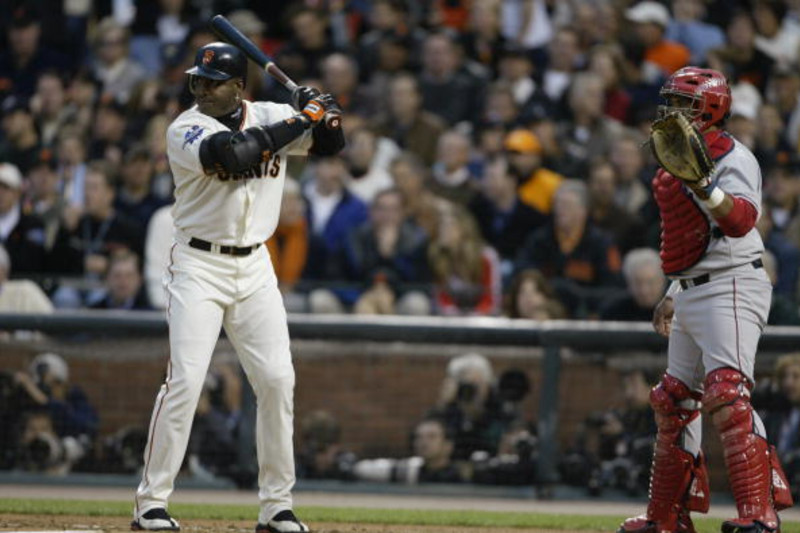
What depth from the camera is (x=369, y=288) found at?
10414mm

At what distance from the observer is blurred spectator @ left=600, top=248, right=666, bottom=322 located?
31.7 ft

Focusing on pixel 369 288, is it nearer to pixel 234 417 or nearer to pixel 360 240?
pixel 360 240

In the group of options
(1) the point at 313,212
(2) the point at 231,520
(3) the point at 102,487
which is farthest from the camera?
(1) the point at 313,212

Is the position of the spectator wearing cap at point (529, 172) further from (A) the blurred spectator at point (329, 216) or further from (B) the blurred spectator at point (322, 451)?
(B) the blurred spectator at point (322, 451)

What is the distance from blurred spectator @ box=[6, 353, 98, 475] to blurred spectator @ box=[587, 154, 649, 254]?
386 centimetres

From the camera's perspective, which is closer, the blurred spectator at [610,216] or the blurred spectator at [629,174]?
the blurred spectator at [610,216]

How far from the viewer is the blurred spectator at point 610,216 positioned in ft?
35.8

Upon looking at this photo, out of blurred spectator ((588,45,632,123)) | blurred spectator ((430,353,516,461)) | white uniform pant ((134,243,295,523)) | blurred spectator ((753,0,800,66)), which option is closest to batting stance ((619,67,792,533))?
white uniform pant ((134,243,295,523))

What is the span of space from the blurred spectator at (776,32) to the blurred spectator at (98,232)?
563cm

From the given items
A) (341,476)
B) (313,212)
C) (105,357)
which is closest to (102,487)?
(105,357)

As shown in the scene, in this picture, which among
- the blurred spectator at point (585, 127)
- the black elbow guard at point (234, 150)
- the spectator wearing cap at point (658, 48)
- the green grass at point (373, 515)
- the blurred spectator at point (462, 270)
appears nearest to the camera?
the black elbow guard at point (234, 150)

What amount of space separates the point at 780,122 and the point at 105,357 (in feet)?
19.3

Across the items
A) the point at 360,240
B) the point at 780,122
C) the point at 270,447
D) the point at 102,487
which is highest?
the point at 780,122

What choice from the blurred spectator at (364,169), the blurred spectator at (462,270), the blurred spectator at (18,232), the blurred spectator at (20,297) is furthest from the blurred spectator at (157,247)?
the blurred spectator at (462,270)
